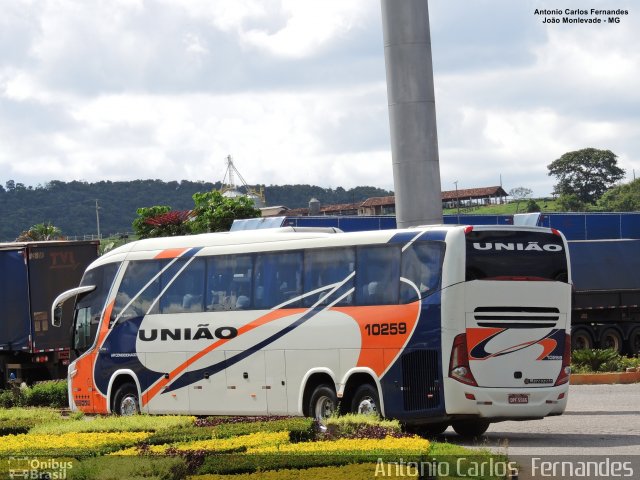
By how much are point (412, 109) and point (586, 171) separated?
116777 millimetres

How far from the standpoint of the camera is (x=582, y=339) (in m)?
39.7

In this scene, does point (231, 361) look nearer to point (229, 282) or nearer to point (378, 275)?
point (229, 282)

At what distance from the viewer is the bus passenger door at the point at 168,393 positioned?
71.4ft

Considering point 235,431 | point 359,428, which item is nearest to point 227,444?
point 235,431

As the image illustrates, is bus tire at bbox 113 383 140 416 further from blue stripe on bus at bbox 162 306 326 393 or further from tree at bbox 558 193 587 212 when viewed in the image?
tree at bbox 558 193 587 212

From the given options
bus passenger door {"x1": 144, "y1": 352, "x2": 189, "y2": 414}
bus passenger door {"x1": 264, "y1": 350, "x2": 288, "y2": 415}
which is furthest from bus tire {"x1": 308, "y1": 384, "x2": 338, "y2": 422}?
bus passenger door {"x1": 144, "y1": 352, "x2": 189, "y2": 414}

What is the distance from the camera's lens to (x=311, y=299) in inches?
770

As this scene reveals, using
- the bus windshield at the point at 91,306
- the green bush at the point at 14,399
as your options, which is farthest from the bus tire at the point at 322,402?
the green bush at the point at 14,399

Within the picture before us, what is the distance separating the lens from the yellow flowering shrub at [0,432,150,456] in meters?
14.0

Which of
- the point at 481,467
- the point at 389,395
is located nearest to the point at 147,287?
the point at 389,395

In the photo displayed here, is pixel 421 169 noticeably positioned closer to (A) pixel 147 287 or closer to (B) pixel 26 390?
(A) pixel 147 287

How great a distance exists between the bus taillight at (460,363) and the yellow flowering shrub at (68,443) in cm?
438

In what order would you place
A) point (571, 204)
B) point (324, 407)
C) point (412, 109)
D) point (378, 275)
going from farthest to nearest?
point (571, 204) < point (412, 109) < point (324, 407) < point (378, 275)

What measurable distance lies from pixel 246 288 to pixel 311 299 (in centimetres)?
151
